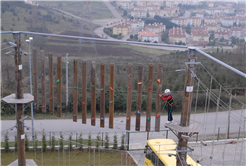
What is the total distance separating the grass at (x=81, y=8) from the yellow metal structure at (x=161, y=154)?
30.2 meters

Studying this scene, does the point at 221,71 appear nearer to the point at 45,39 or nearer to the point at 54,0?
the point at 45,39

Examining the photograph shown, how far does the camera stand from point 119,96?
16.3 meters

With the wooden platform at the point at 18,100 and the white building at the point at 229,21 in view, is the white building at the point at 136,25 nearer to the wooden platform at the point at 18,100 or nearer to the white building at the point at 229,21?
the white building at the point at 229,21

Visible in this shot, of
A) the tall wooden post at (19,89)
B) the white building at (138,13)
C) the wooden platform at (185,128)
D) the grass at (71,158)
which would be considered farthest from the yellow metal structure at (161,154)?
the white building at (138,13)

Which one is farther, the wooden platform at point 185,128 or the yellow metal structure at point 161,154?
the yellow metal structure at point 161,154

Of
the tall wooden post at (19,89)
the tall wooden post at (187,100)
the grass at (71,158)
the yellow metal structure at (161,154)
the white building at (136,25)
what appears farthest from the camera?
the white building at (136,25)

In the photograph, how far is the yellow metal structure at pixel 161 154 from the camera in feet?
25.0

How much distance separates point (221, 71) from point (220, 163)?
10.4 m

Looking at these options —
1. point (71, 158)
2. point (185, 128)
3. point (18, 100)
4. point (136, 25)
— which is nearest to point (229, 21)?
point (136, 25)

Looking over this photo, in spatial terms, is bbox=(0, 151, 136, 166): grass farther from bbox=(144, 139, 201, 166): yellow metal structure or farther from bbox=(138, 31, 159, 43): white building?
bbox=(138, 31, 159, 43): white building

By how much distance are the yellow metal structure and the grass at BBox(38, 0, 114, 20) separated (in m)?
30.2

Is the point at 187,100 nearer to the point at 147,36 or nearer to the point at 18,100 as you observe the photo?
the point at 18,100

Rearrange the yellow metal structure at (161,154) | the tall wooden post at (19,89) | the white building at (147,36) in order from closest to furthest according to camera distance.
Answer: the tall wooden post at (19,89), the yellow metal structure at (161,154), the white building at (147,36)

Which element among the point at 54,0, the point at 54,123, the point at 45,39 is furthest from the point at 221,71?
the point at 54,0
